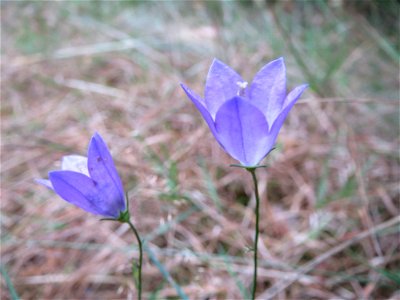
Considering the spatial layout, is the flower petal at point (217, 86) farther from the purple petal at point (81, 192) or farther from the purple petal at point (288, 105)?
the purple petal at point (81, 192)

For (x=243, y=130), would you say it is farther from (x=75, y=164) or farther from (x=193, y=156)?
(x=193, y=156)

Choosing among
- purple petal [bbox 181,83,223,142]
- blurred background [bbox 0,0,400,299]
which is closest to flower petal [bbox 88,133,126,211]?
purple petal [bbox 181,83,223,142]

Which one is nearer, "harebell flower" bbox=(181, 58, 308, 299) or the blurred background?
"harebell flower" bbox=(181, 58, 308, 299)

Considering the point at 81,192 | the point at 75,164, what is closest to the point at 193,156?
the point at 75,164

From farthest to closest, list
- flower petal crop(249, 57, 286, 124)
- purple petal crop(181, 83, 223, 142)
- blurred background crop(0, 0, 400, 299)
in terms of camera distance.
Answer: blurred background crop(0, 0, 400, 299)
flower petal crop(249, 57, 286, 124)
purple petal crop(181, 83, 223, 142)

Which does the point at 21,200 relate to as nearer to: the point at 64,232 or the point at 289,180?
the point at 64,232

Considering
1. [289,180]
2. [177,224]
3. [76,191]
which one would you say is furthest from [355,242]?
[76,191]

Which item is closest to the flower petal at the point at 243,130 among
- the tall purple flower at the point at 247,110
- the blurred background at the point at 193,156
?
the tall purple flower at the point at 247,110

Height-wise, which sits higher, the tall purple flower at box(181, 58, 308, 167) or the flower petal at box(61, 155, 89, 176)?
the tall purple flower at box(181, 58, 308, 167)

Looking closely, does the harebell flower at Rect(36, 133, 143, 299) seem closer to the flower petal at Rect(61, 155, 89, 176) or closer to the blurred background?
the flower petal at Rect(61, 155, 89, 176)
